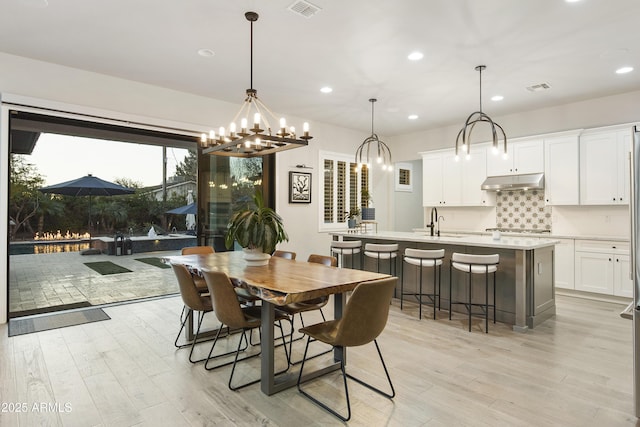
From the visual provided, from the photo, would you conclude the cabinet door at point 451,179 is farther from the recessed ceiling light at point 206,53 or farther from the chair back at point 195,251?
the recessed ceiling light at point 206,53

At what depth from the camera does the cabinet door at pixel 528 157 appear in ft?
19.3

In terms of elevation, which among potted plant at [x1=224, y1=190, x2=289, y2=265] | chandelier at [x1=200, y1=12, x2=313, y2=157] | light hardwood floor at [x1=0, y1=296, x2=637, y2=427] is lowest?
light hardwood floor at [x1=0, y1=296, x2=637, y2=427]

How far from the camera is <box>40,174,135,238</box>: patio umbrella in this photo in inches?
208

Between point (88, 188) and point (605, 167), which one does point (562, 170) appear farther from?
point (88, 188)

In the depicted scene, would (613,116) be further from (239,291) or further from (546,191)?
(239,291)

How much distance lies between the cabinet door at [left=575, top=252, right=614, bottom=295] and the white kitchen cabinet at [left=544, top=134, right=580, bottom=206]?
850 mm

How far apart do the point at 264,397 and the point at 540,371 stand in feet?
7.11

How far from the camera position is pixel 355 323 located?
7.32 ft

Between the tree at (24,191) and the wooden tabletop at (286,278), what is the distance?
260 centimetres

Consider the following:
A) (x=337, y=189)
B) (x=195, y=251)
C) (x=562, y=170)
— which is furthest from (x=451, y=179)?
(x=195, y=251)

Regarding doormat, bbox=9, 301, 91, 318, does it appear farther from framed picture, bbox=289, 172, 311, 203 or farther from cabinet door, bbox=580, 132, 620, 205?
cabinet door, bbox=580, 132, 620, 205

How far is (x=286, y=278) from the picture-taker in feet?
8.93

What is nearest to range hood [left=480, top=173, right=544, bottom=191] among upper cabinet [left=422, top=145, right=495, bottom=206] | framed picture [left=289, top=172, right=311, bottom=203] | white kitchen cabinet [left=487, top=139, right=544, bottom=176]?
white kitchen cabinet [left=487, top=139, right=544, bottom=176]

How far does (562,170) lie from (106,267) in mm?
7502
